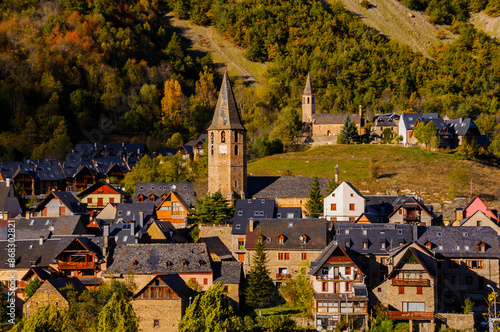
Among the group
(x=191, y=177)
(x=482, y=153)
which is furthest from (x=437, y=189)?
(x=191, y=177)

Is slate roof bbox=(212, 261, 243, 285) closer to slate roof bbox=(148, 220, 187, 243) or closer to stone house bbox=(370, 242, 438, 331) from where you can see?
slate roof bbox=(148, 220, 187, 243)

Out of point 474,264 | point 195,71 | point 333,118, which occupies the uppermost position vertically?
point 195,71

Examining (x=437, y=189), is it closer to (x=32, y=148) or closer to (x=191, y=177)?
(x=191, y=177)

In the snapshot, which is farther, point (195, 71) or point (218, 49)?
point (218, 49)

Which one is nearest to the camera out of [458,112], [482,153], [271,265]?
[271,265]

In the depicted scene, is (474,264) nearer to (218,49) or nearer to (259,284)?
(259,284)

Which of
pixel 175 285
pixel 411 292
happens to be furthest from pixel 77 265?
pixel 411 292

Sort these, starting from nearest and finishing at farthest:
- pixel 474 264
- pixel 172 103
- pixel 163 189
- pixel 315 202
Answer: pixel 474 264
pixel 315 202
pixel 163 189
pixel 172 103
